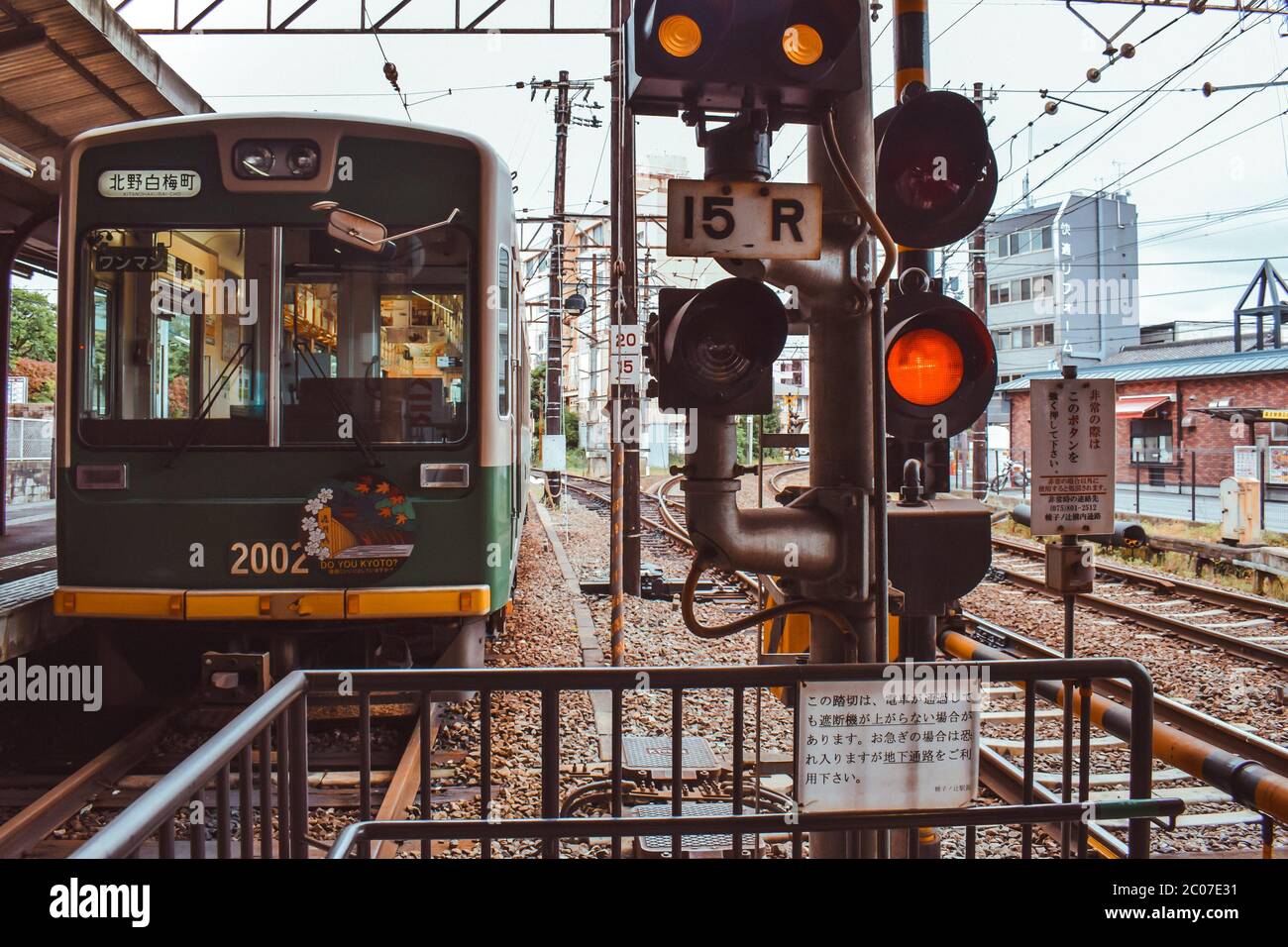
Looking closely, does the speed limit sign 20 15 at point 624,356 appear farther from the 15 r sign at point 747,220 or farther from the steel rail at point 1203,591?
the steel rail at point 1203,591

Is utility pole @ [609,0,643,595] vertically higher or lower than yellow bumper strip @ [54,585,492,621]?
higher

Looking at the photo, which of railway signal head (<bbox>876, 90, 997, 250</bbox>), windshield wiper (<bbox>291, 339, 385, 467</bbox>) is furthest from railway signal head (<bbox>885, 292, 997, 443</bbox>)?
windshield wiper (<bbox>291, 339, 385, 467</bbox>)

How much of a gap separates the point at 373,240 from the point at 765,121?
323 cm

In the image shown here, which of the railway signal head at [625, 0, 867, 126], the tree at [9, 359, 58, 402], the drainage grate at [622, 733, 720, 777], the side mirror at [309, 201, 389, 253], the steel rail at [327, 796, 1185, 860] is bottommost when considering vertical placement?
the drainage grate at [622, 733, 720, 777]

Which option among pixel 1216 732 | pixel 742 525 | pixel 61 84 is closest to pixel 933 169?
pixel 742 525

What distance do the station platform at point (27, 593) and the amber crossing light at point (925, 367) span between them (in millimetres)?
5963

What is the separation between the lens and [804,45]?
2697 mm

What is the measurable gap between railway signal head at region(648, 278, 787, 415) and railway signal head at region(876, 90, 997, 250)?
70 cm

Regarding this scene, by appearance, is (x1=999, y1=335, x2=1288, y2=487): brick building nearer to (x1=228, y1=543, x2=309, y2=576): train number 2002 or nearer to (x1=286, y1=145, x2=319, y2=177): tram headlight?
(x1=286, y1=145, x2=319, y2=177): tram headlight

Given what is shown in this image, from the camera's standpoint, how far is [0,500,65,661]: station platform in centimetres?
636

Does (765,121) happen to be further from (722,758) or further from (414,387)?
(722,758)
